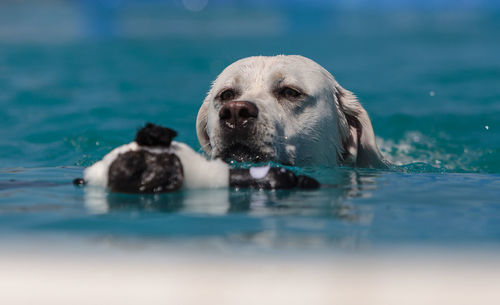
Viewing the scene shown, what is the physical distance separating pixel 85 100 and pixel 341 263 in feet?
25.2

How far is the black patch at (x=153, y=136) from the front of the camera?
2512 mm

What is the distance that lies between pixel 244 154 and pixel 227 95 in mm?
719

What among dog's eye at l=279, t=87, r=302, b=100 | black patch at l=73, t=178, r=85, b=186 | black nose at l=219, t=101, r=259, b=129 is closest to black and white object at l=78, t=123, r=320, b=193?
black patch at l=73, t=178, r=85, b=186

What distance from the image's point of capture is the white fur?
104 inches

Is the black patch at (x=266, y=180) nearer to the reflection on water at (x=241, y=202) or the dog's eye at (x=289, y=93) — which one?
the reflection on water at (x=241, y=202)

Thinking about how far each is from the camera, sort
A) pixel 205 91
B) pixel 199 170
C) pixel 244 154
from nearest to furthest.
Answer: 1. pixel 199 170
2. pixel 244 154
3. pixel 205 91

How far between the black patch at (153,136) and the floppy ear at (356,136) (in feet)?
7.26

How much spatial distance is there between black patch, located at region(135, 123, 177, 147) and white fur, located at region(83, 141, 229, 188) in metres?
0.03

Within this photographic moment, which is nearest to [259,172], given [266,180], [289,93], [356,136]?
[266,180]

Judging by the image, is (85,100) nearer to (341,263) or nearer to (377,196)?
(377,196)

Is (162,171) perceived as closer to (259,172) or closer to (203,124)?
(259,172)

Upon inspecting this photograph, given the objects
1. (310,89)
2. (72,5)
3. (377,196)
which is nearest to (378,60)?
(310,89)

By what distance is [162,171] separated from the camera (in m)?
2.60

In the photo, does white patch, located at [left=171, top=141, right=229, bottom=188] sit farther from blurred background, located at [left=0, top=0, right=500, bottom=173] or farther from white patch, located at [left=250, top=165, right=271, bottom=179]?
blurred background, located at [left=0, top=0, right=500, bottom=173]
